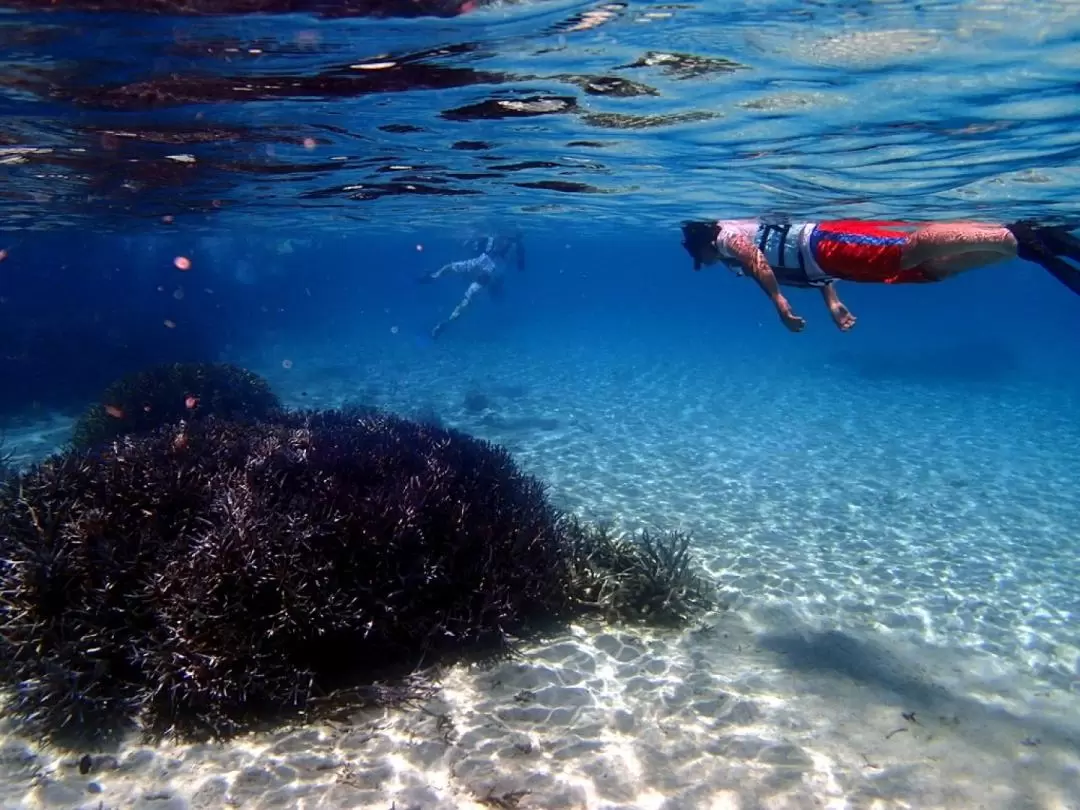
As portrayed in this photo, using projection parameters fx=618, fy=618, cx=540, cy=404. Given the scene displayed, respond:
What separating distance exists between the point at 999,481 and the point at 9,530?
2219cm

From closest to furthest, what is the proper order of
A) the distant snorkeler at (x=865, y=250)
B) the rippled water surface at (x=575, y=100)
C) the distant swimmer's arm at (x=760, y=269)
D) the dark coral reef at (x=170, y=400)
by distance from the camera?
1. the distant snorkeler at (x=865, y=250)
2. the distant swimmer's arm at (x=760, y=269)
3. the rippled water surface at (x=575, y=100)
4. the dark coral reef at (x=170, y=400)

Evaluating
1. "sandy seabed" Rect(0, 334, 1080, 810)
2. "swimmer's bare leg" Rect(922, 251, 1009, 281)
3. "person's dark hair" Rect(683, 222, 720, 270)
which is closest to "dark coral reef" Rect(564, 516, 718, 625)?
"sandy seabed" Rect(0, 334, 1080, 810)

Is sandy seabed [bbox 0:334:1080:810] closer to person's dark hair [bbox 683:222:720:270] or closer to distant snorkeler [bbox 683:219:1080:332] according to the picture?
distant snorkeler [bbox 683:219:1080:332]

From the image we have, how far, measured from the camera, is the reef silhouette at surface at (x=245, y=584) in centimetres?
564

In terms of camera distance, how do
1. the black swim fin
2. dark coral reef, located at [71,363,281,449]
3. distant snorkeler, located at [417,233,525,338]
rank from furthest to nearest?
1. distant snorkeler, located at [417,233,525,338]
2. dark coral reef, located at [71,363,281,449]
3. the black swim fin

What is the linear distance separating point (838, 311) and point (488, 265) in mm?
25817

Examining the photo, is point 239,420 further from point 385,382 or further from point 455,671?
point 385,382

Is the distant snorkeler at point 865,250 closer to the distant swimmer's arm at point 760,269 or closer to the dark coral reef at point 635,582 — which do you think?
the distant swimmer's arm at point 760,269

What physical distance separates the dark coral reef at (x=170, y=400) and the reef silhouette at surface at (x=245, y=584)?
708 cm

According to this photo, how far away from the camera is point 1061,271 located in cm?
604

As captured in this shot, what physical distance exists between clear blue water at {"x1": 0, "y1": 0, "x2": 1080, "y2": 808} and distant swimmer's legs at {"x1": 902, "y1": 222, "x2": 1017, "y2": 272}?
2664 millimetres

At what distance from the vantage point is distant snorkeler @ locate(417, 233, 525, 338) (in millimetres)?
30656

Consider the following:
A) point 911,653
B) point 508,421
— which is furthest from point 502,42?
point 508,421

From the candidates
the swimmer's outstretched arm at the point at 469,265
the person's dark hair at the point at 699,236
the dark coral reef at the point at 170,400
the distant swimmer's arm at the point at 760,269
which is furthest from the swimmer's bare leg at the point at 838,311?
the swimmer's outstretched arm at the point at 469,265
